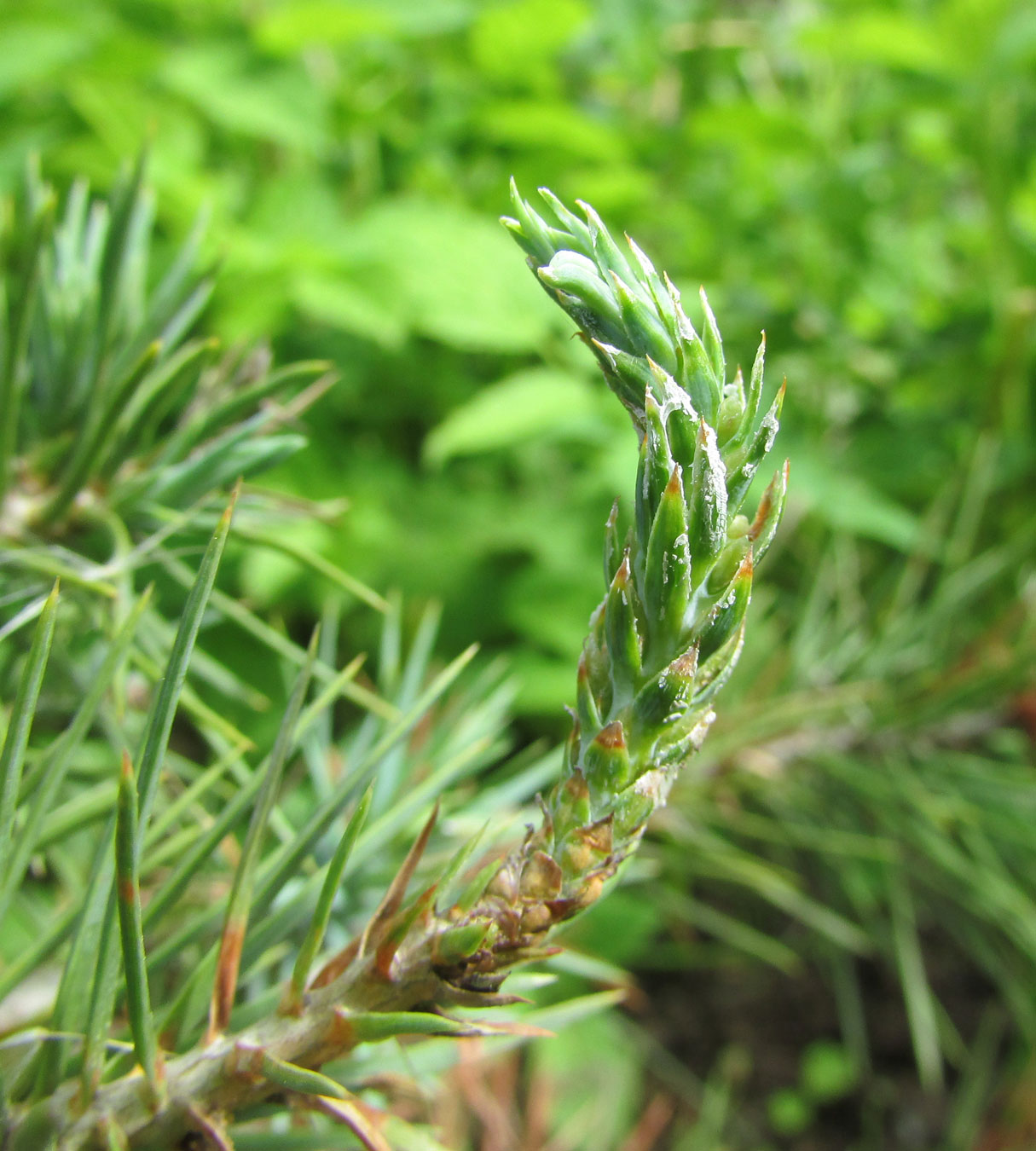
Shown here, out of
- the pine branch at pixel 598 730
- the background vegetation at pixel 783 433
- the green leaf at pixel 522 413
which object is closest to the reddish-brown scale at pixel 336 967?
the pine branch at pixel 598 730

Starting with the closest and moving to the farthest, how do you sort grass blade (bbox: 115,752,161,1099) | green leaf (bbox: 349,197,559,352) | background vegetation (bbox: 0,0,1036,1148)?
1. grass blade (bbox: 115,752,161,1099)
2. background vegetation (bbox: 0,0,1036,1148)
3. green leaf (bbox: 349,197,559,352)

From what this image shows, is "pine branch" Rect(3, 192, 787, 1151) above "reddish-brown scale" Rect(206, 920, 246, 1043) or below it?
above

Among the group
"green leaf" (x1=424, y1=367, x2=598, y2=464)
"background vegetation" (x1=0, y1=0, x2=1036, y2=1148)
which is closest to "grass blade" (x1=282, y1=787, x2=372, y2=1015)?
"background vegetation" (x1=0, y1=0, x2=1036, y2=1148)

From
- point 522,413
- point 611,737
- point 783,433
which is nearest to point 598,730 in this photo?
point 611,737

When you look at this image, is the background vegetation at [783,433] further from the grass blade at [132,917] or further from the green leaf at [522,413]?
the grass blade at [132,917]

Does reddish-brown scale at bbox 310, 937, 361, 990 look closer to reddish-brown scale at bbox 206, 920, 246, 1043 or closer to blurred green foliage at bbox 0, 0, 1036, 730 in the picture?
reddish-brown scale at bbox 206, 920, 246, 1043

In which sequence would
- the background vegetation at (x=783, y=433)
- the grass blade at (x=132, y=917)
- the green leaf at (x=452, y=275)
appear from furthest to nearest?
the green leaf at (x=452, y=275), the background vegetation at (x=783, y=433), the grass blade at (x=132, y=917)

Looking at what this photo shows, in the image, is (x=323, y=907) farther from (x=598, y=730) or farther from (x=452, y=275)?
(x=452, y=275)

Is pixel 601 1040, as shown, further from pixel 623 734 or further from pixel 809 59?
pixel 809 59
